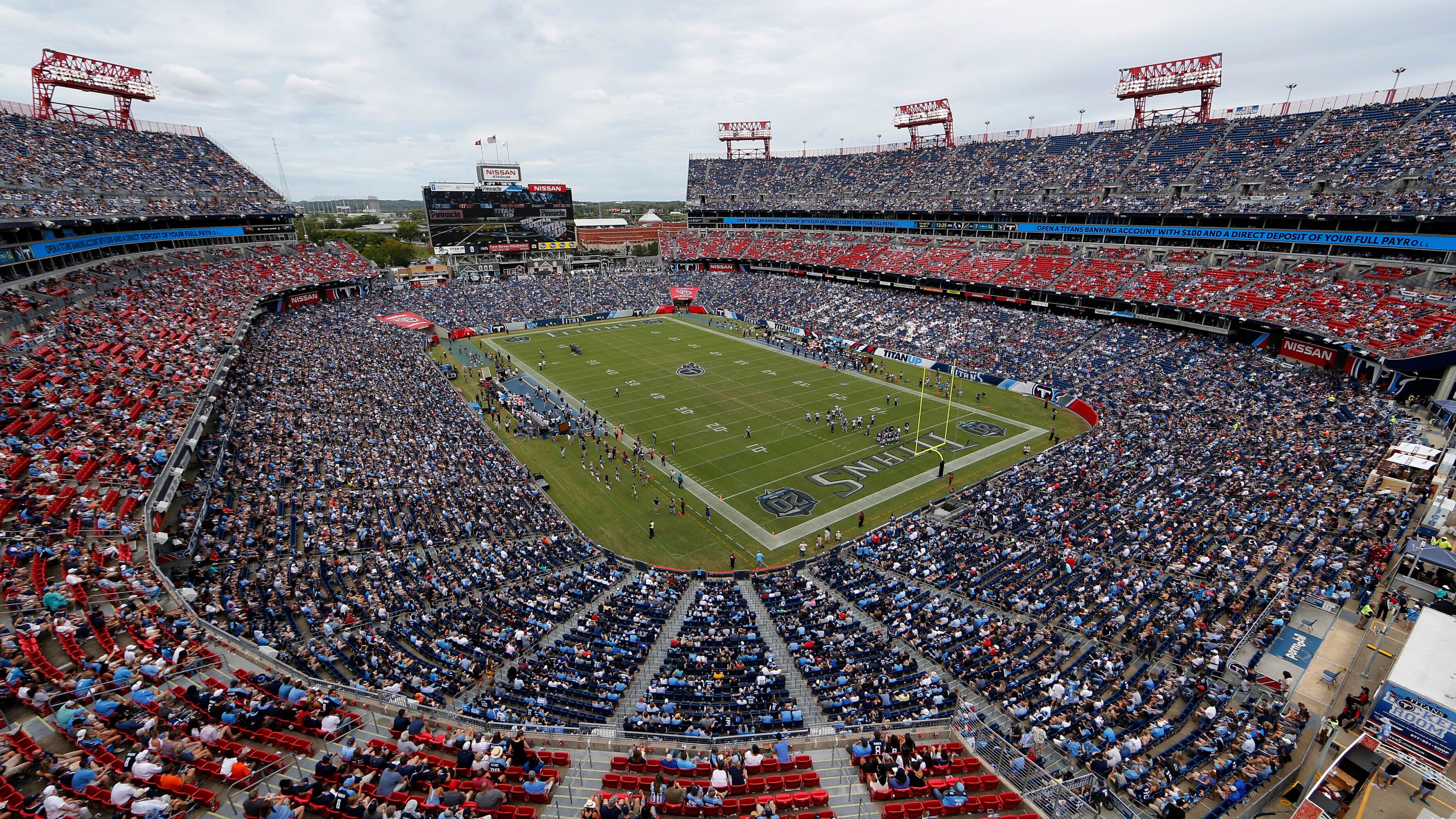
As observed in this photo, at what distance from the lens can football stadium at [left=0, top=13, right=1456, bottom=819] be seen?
12.0 metres

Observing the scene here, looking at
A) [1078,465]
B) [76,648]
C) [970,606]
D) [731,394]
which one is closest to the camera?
[76,648]

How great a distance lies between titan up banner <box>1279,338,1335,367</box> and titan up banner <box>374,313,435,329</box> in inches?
2562

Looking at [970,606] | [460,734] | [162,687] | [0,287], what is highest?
[0,287]

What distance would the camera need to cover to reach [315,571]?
20203 millimetres

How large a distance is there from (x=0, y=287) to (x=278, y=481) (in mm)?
23737

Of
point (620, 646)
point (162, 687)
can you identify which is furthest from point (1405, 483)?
point (162, 687)

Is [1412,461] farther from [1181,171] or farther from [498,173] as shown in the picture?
[498,173]

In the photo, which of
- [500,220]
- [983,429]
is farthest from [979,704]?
[500,220]

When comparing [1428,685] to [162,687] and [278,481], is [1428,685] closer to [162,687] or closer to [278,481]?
[162,687]

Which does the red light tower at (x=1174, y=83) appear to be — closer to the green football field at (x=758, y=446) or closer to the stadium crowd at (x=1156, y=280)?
the stadium crowd at (x=1156, y=280)

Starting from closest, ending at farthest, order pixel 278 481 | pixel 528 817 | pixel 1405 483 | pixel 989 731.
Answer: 1. pixel 528 817
2. pixel 989 731
3. pixel 1405 483
4. pixel 278 481

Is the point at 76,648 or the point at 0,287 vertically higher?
the point at 0,287

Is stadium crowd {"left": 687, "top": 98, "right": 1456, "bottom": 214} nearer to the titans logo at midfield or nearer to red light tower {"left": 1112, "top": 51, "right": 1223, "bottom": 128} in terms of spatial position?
red light tower {"left": 1112, "top": 51, "right": 1223, "bottom": 128}

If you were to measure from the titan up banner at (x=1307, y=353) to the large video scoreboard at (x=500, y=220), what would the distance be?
78096mm
